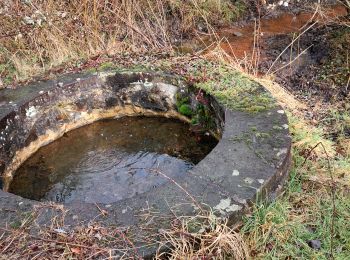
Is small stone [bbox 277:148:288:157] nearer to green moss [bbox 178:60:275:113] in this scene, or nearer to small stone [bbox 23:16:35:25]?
green moss [bbox 178:60:275:113]

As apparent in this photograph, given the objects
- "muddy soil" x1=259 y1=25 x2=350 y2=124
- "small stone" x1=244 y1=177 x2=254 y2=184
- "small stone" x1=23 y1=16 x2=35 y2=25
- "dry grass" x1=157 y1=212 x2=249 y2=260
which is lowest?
"muddy soil" x1=259 y1=25 x2=350 y2=124

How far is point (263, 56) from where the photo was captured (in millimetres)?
7855

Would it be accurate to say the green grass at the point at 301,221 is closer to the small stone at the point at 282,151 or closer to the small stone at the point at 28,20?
the small stone at the point at 282,151

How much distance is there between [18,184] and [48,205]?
1.79 m

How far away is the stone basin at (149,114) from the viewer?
3182 millimetres

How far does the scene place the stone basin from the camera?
125 inches

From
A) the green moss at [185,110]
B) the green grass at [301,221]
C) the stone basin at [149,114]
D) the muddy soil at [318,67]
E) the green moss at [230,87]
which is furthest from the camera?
the muddy soil at [318,67]

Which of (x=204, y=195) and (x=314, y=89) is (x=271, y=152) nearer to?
(x=204, y=195)

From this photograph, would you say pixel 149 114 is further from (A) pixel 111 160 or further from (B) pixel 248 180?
(B) pixel 248 180

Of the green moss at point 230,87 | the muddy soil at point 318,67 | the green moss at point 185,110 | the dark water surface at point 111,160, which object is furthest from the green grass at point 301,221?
the green moss at point 185,110

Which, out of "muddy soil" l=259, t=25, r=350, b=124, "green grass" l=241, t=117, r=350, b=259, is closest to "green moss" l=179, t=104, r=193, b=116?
"muddy soil" l=259, t=25, r=350, b=124

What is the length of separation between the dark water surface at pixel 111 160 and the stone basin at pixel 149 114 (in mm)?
164

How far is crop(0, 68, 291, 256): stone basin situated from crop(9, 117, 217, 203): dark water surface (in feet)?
0.54

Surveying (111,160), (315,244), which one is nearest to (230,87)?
(111,160)
